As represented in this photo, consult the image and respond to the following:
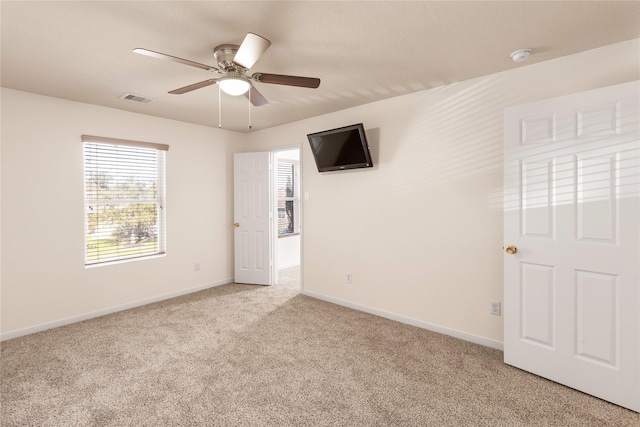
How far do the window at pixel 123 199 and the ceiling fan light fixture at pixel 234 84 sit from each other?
2.29 metres

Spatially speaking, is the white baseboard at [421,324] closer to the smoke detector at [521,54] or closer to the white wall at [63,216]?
the white wall at [63,216]

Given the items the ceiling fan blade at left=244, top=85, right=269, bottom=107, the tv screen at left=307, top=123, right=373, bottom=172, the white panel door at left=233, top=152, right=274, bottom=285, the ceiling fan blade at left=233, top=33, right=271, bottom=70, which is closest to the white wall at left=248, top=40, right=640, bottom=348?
the tv screen at left=307, top=123, right=373, bottom=172

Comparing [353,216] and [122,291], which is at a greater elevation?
[353,216]

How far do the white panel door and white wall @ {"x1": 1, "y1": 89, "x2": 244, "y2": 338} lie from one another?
660 mm

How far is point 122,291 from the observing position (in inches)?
152

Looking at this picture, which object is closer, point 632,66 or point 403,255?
point 632,66

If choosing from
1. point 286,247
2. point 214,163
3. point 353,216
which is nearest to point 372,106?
point 353,216

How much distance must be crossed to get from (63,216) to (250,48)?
294 centimetres

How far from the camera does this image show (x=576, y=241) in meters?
2.18

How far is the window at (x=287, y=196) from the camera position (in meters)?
6.25

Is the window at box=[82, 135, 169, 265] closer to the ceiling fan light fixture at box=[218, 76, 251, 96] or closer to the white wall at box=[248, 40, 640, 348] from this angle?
the white wall at box=[248, 40, 640, 348]

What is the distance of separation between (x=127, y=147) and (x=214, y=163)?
45.5 inches

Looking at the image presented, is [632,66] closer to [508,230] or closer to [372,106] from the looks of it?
[508,230]

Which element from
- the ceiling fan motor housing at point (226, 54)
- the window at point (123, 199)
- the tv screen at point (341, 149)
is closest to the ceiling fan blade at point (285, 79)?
the ceiling fan motor housing at point (226, 54)
